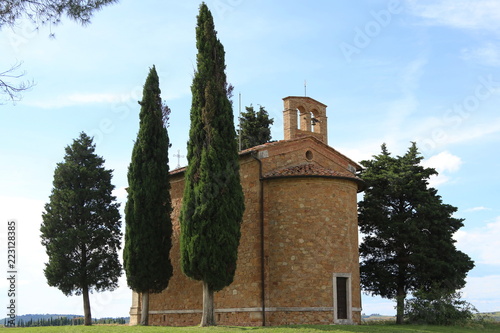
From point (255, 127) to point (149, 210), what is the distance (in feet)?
49.9

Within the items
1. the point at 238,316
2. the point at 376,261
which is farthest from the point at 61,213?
the point at 376,261

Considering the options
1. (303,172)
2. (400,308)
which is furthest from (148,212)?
(400,308)

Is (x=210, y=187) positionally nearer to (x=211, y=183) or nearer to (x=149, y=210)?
(x=211, y=183)

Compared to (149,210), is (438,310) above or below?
below

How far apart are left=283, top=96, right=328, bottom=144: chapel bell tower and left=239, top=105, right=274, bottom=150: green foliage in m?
11.1

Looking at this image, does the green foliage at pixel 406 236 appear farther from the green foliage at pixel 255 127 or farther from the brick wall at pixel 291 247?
the green foliage at pixel 255 127

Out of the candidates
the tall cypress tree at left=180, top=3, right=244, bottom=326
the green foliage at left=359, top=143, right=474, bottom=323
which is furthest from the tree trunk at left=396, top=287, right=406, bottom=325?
the tall cypress tree at left=180, top=3, right=244, bottom=326

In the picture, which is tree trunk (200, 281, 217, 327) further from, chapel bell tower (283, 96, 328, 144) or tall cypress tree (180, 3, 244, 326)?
chapel bell tower (283, 96, 328, 144)

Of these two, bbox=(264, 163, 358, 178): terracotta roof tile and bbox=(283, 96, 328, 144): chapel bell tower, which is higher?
bbox=(283, 96, 328, 144): chapel bell tower

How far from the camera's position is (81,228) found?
26266mm

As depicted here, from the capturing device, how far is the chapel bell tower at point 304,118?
22.5 meters

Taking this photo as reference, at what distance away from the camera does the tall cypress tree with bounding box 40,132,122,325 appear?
2581 cm

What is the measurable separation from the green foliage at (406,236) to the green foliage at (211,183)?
33.3 feet

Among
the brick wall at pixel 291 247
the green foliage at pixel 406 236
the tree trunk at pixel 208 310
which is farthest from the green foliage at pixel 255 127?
the tree trunk at pixel 208 310
